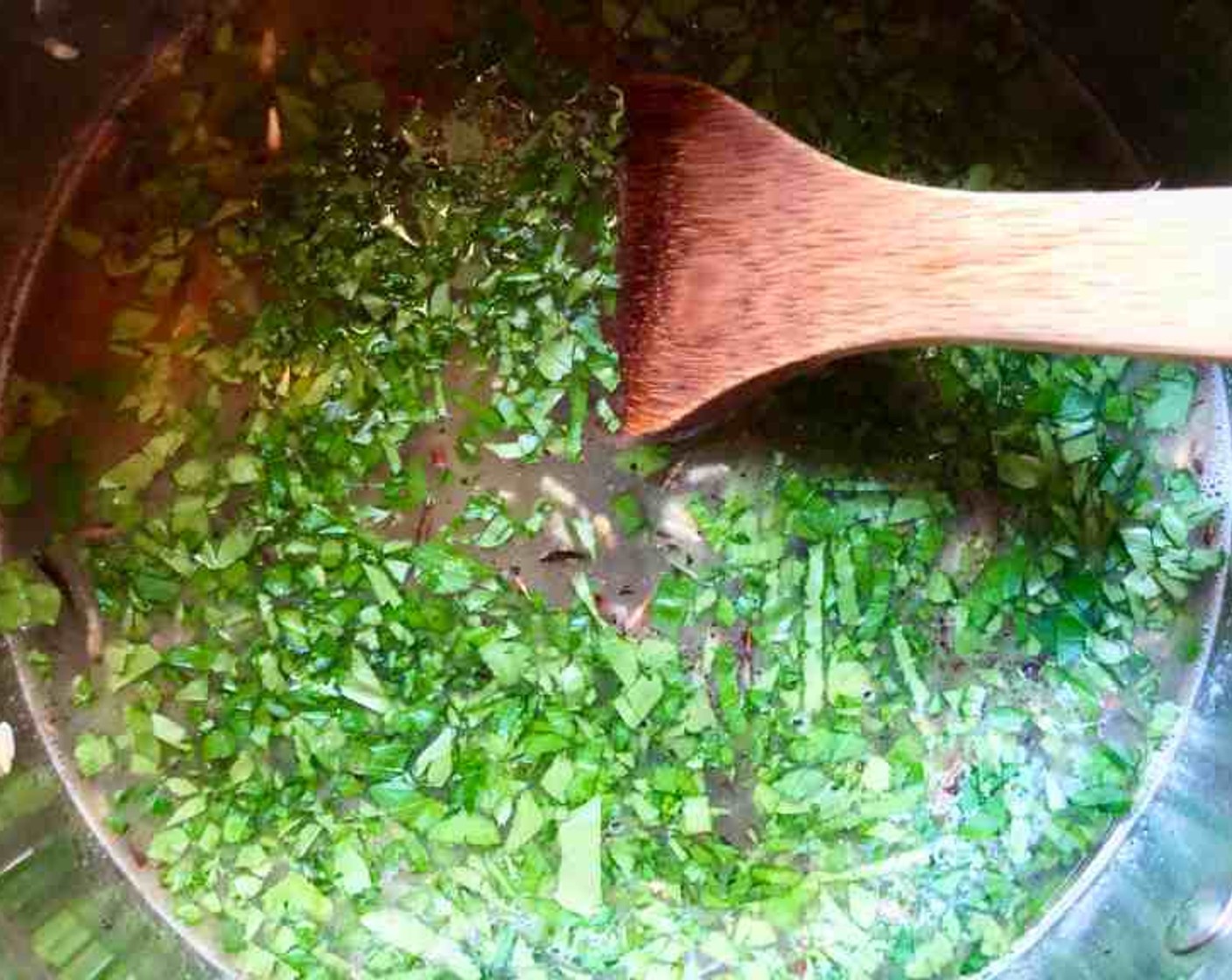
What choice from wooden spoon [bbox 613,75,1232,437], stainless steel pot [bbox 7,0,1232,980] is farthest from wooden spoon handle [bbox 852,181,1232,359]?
stainless steel pot [bbox 7,0,1232,980]

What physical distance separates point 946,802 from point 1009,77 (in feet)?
2.55

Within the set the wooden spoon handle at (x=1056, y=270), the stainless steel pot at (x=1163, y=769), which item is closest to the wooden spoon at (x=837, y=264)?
the wooden spoon handle at (x=1056, y=270)

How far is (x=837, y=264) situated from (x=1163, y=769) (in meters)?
0.70

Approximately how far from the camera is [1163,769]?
5.29 feet

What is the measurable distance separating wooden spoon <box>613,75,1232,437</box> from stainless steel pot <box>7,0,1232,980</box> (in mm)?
332

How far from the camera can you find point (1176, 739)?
1.62 m

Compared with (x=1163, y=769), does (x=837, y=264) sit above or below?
above

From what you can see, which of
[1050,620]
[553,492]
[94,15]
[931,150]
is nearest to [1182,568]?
[1050,620]

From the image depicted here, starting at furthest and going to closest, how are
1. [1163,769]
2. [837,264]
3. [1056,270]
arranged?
1. [1163,769]
2. [837,264]
3. [1056,270]

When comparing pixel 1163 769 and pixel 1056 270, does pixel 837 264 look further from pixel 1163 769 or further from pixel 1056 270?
pixel 1163 769

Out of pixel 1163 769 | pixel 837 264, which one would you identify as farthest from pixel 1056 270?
pixel 1163 769

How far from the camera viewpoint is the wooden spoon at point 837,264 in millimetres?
1132

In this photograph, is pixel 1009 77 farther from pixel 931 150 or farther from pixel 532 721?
pixel 532 721

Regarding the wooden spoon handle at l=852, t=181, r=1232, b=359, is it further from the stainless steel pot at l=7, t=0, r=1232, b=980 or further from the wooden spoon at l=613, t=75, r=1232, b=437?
the stainless steel pot at l=7, t=0, r=1232, b=980
